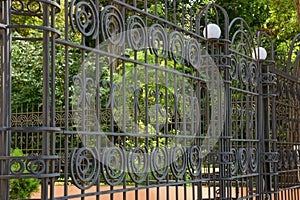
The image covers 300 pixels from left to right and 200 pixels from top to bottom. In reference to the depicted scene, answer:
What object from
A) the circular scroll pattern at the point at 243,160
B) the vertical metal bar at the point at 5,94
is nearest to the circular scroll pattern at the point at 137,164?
the vertical metal bar at the point at 5,94

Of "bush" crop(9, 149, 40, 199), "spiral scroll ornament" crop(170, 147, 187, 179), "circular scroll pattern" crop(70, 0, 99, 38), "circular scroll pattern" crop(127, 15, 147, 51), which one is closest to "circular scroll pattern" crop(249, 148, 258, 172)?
"spiral scroll ornament" crop(170, 147, 187, 179)

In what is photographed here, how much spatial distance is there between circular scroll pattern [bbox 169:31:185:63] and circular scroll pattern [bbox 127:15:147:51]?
42 cm

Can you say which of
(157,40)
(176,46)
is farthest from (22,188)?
(157,40)

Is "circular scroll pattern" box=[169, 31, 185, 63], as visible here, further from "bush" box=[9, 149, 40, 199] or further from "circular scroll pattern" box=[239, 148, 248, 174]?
"bush" box=[9, 149, 40, 199]

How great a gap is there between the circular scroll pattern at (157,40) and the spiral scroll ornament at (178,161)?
0.75 meters

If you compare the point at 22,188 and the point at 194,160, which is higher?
the point at 194,160

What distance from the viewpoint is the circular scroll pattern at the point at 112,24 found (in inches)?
143

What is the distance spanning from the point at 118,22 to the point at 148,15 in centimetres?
41

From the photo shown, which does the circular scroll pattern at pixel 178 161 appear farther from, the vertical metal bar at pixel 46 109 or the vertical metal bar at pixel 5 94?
the vertical metal bar at pixel 5 94

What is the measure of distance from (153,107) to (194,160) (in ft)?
1.83

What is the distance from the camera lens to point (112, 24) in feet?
12.3

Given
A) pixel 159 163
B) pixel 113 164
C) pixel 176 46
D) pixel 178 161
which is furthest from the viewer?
pixel 176 46

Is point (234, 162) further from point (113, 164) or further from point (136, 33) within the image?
point (113, 164)

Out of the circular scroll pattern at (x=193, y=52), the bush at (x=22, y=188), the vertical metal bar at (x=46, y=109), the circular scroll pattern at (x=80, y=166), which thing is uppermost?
the circular scroll pattern at (x=193, y=52)
